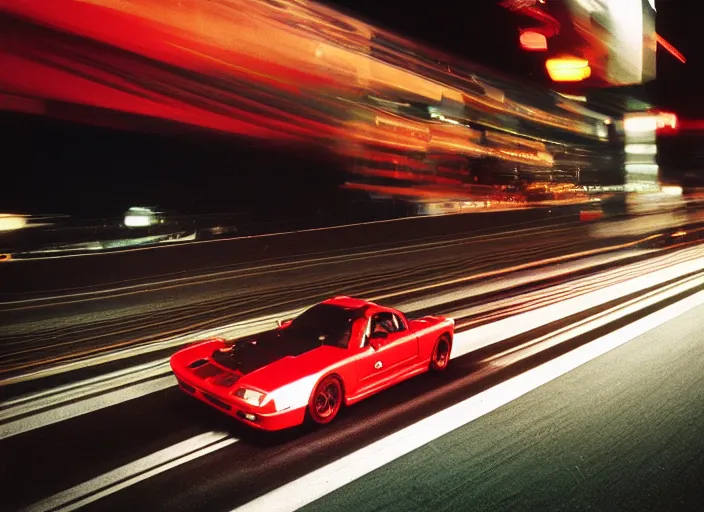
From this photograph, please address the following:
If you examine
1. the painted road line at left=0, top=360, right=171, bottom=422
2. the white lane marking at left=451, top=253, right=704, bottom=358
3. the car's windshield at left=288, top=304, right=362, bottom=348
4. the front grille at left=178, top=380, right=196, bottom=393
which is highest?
the car's windshield at left=288, top=304, right=362, bottom=348

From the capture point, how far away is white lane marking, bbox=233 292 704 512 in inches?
153

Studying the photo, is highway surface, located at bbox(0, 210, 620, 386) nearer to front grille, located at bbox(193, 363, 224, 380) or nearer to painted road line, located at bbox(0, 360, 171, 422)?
painted road line, located at bbox(0, 360, 171, 422)

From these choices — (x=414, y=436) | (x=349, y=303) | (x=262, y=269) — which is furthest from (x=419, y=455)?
(x=262, y=269)

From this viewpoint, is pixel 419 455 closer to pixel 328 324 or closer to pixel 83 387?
pixel 328 324

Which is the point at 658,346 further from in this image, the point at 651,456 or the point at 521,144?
the point at 521,144

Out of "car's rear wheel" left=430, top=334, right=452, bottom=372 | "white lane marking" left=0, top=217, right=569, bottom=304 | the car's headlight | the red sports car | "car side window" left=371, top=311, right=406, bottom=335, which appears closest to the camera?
the car's headlight

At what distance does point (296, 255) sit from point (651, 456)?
11.7 metres

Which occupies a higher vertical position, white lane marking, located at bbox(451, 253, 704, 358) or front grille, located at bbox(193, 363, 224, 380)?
front grille, located at bbox(193, 363, 224, 380)

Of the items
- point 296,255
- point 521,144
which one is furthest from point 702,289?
point 521,144

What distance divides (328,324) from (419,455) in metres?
1.70

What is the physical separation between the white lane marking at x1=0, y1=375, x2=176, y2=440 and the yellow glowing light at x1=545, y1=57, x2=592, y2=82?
17.0 metres

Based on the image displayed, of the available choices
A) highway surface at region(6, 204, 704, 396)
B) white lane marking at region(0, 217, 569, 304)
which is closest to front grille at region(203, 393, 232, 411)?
highway surface at region(6, 204, 704, 396)

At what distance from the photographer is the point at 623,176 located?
4756cm

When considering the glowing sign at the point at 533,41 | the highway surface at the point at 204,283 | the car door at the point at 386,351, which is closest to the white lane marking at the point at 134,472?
the car door at the point at 386,351
